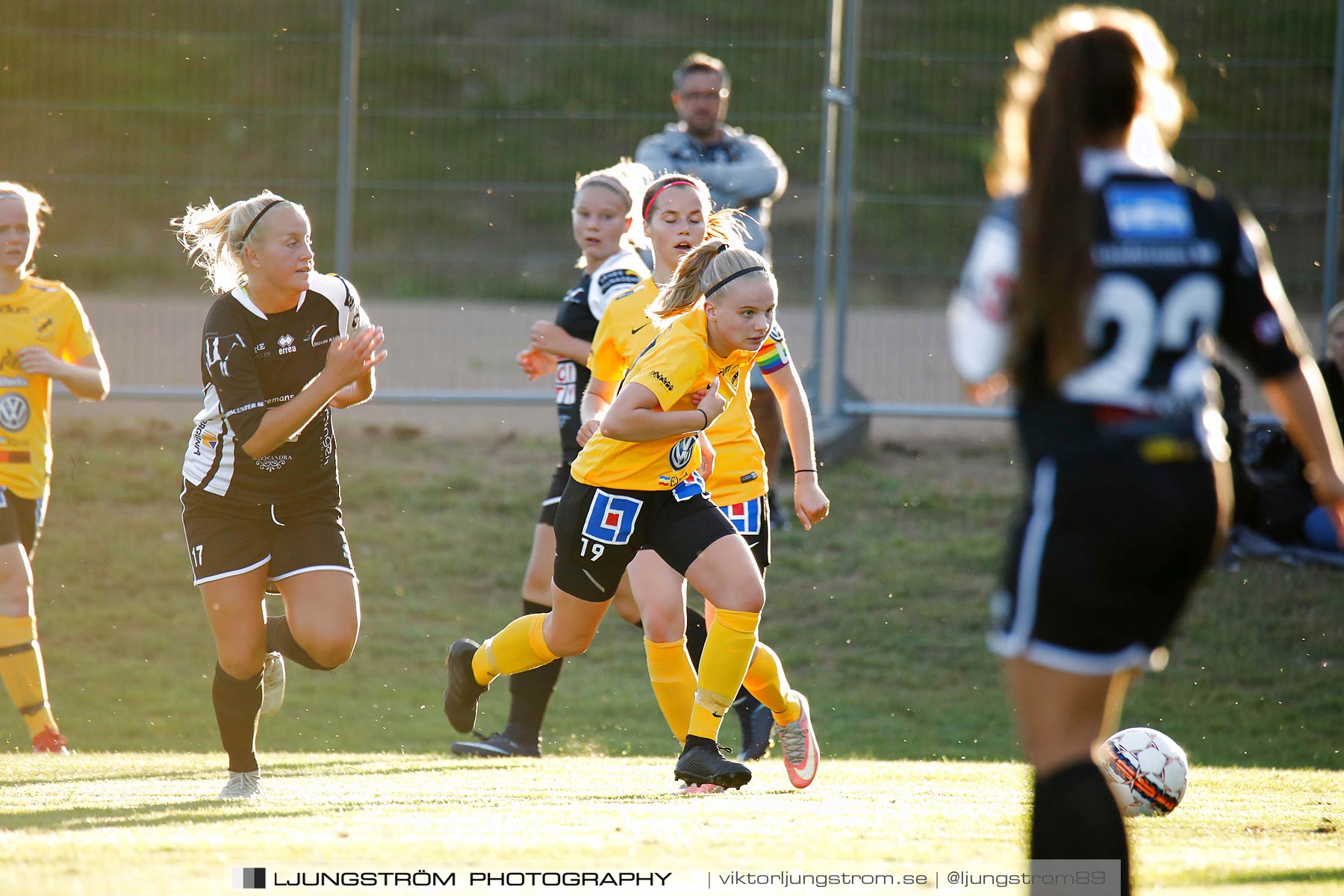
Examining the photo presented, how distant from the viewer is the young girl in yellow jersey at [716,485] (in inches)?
199

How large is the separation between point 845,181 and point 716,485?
5.43 metres

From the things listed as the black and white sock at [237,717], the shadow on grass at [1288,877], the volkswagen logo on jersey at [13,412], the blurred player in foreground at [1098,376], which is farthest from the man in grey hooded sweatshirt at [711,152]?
the blurred player in foreground at [1098,376]

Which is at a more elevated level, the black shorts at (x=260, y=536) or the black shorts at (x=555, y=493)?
the black shorts at (x=260, y=536)

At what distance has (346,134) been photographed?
10.3 m

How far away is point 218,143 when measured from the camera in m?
11.2

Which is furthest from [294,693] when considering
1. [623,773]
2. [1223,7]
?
[1223,7]

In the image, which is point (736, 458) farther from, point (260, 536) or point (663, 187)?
point (260, 536)

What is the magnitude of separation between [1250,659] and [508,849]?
6636 millimetres

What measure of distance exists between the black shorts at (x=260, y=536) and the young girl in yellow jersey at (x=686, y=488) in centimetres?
75

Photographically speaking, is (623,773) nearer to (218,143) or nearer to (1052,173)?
(1052,173)

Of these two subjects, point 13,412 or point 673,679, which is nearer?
point 673,679

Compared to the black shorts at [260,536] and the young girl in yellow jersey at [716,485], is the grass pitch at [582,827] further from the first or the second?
the black shorts at [260,536]

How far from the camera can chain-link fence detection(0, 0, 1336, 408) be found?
10500mm

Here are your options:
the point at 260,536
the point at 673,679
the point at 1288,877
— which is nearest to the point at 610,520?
the point at 673,679
